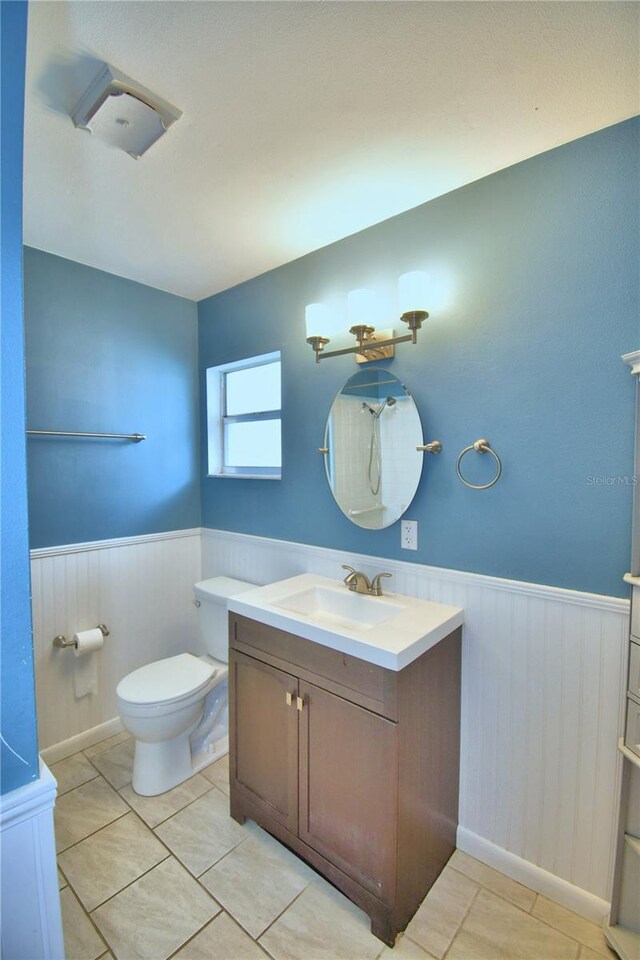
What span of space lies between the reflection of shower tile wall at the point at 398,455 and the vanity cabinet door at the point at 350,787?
759 millimetres

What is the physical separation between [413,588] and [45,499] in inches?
68.9

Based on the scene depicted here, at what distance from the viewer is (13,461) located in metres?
0.81

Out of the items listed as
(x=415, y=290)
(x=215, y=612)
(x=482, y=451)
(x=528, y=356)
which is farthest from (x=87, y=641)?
(x=528, y=356)

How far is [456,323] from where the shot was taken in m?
1.57

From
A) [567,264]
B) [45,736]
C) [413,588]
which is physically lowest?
[45,736]

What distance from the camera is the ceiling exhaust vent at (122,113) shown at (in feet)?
3.62

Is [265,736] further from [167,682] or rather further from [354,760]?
[167,682]

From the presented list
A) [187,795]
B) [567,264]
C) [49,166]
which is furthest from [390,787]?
[49,166]

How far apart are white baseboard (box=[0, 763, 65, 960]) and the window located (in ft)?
5.19

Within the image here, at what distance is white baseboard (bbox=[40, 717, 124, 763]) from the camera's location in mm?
2035

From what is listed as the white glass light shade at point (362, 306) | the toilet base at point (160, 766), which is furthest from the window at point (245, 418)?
the toilet base at point (160, 766)

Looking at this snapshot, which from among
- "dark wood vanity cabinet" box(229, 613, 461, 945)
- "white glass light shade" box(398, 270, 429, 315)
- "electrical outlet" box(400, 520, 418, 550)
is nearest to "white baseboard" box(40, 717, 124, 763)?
"dark wood vanity cabinet" box(229, 613, 461, 945)

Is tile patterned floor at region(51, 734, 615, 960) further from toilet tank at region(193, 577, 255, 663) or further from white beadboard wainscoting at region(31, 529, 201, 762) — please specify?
toilet tank at region(193, 577, 255, 663)

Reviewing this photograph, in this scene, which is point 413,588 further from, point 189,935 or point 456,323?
point 189,935
